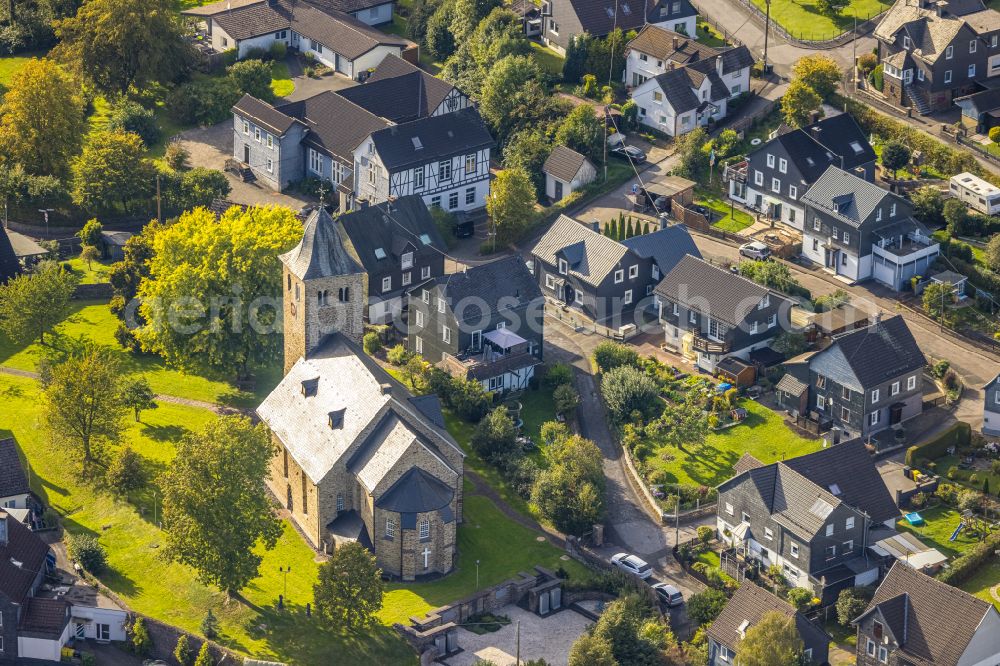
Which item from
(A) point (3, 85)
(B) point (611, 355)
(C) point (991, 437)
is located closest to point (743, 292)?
(B) point (611, 355)

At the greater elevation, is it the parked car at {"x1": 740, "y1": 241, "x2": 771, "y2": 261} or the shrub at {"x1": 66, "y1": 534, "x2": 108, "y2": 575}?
the parked car at {"x1": 740, "y1": 241, "x2": 771, "y2": 261}

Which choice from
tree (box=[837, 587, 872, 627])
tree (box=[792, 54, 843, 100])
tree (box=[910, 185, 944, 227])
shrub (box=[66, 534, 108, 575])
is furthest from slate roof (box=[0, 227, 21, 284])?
tree (box=[910, 185, 944, 227])

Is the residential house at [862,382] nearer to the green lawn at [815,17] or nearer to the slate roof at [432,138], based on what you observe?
the slate roof at [432,138]

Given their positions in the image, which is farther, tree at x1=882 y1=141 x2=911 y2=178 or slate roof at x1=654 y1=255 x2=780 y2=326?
tree at x1=882 y1=141 x2=911 y2=178

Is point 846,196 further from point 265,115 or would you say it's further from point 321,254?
point 265,115

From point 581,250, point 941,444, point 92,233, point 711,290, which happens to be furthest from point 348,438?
point 92,233

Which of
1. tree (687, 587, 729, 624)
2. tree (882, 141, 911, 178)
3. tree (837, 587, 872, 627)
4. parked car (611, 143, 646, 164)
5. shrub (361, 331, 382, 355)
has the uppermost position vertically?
tree (882, 141, 911, 178)

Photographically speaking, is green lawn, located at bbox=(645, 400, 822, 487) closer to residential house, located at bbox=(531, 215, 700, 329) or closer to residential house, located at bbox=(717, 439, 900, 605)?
residential house, located at bbox=(717, 439, 900, 605)
